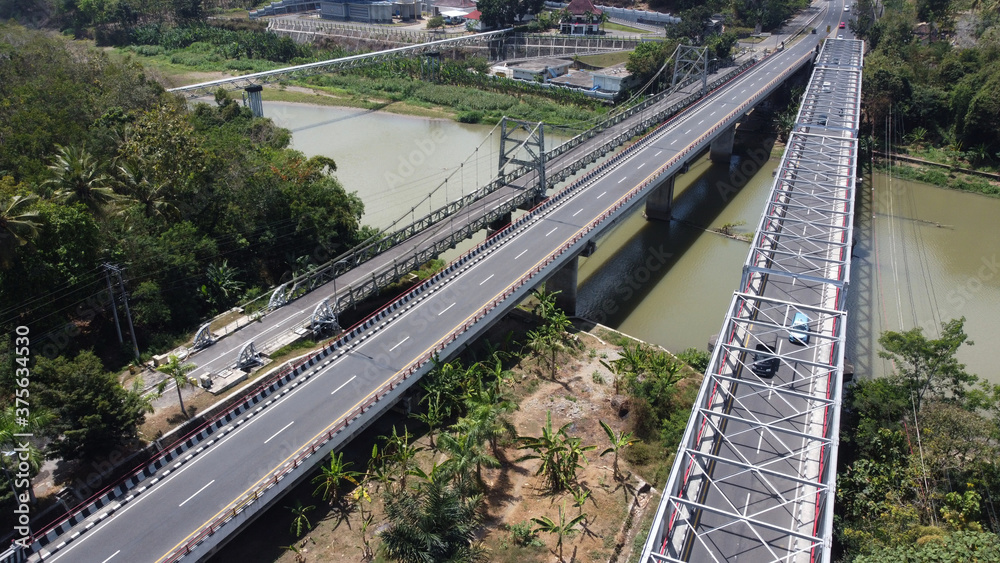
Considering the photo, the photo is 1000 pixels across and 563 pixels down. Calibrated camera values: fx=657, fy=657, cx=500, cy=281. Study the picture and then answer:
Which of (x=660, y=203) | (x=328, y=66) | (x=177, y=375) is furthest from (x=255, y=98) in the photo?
(x=177, y=375)

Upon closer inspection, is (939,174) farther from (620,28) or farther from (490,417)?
(620,28)

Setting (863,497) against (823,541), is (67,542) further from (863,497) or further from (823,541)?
(863,497)

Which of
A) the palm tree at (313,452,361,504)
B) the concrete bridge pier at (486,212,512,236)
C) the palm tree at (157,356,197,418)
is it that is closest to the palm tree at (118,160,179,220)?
the palm tree at (157,356,197,418)

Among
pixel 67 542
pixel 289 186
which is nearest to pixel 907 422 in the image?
pixel 67 542

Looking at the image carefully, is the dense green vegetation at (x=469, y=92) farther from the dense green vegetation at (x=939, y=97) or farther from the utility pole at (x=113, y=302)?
the utility pole at (x=113, y=302)

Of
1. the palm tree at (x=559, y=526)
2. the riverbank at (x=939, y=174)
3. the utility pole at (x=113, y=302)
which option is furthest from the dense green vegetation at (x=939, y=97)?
the utility pole at (x=113, y=302)
